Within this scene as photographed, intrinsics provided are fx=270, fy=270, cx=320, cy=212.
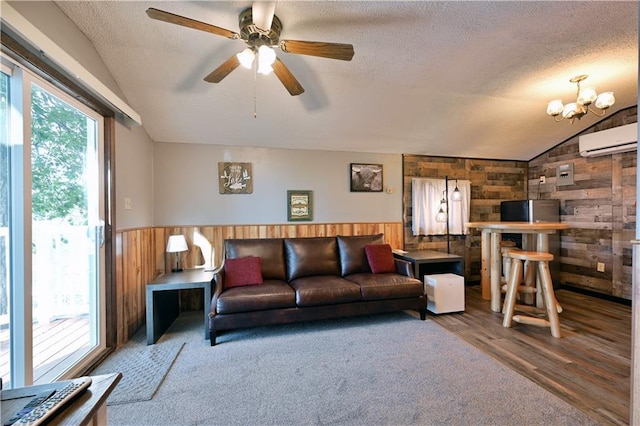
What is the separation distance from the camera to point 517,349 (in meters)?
2.42

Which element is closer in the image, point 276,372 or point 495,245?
point 276,372

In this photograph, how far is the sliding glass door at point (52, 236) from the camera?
1542 millimetres

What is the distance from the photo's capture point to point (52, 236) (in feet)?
6.15

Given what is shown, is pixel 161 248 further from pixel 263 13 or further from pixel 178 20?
pixel 263 13

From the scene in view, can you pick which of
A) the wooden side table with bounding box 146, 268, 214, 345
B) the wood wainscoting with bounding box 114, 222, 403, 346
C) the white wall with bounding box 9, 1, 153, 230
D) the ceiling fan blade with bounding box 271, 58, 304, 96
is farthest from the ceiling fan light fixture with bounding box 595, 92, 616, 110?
the white wall with bounding box 9, 1, 153, 230

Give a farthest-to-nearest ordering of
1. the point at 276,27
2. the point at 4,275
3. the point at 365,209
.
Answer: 1. the point at 365,209
2. the point at 276,27
3. the point at 4,275

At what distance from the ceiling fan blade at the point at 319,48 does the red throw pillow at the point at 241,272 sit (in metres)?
2.22

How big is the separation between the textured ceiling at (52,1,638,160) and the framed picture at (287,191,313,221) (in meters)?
0.69

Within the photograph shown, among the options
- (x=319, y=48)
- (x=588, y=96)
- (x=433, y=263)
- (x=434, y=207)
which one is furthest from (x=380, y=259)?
(x=588, y=96)

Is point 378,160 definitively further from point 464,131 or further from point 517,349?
point 517,349

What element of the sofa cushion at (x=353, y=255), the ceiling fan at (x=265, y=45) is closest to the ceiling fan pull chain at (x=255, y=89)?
the ceiling fan at (x=265, y=45)

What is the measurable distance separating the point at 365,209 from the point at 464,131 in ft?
5.82

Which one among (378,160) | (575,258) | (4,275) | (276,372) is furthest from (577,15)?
(4,275)

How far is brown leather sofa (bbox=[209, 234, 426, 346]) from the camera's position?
105 inches
